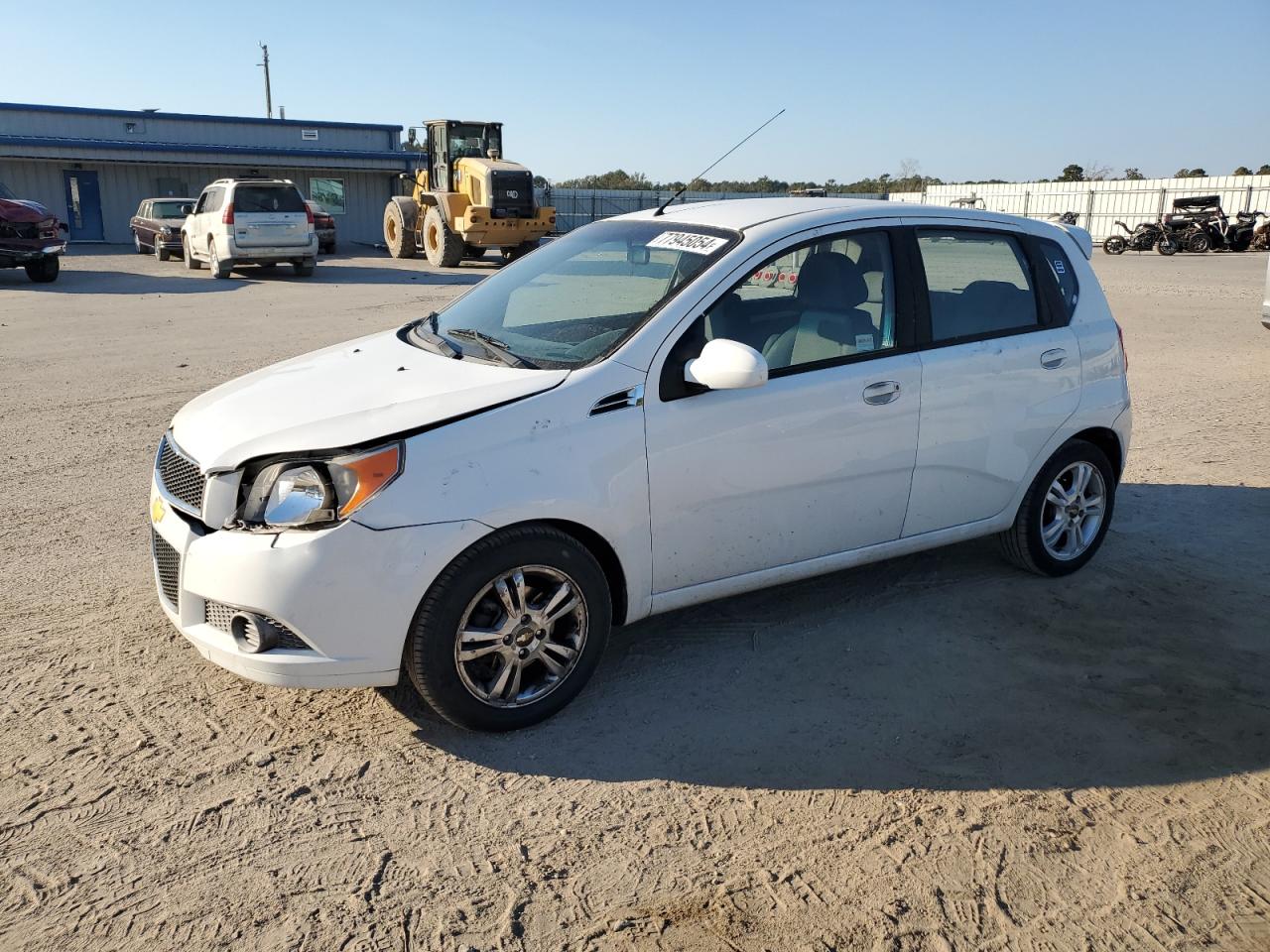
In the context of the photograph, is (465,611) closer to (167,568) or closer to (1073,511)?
(167,568)

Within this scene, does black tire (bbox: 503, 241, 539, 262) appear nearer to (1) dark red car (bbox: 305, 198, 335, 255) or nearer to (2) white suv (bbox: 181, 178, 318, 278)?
(2) white suv (bbox: 181, 178, 318, 278)

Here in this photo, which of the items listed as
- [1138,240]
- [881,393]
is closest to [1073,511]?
[881,393]

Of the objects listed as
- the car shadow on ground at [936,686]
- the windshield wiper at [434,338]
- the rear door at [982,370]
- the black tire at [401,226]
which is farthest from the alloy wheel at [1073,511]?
the black tire at [401,226]

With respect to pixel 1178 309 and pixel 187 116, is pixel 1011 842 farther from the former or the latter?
pixel 187 116

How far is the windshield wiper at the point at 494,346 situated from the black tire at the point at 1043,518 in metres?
2.52

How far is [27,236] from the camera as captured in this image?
19.1 meters

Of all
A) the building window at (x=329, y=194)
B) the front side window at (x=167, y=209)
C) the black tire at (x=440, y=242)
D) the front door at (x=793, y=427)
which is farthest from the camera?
the building window at (x=329, y=194)

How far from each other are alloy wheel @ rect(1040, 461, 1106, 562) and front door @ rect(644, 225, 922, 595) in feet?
3.36

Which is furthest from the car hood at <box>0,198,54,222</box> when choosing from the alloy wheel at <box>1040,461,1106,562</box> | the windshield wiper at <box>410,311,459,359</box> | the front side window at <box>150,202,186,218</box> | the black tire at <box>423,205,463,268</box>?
the alloy wheel at <box>1040,461,1106,562</box>

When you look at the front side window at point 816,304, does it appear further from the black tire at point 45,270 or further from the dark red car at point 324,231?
the dark red car at point 324,231

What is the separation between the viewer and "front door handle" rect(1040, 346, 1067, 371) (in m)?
4.73

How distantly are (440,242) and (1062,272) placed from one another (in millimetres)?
22507

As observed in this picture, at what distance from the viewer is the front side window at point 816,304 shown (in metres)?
4.02

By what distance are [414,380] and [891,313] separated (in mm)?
1984
